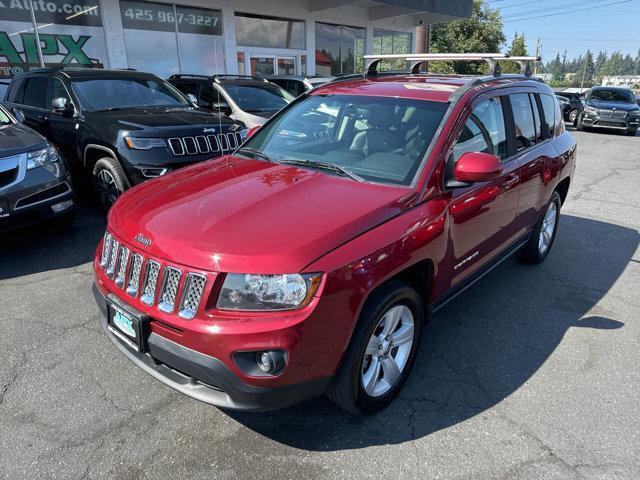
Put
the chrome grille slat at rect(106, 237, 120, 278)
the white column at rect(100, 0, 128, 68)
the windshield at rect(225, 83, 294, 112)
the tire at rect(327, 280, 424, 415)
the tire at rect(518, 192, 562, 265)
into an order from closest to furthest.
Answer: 1. the tire at rect(327, 280, 424, 415)
2. the chrome grille slat at rect(106, 237, 120, 278)
3. the tire at rect(518, 192, 562, 265)
4. the windshield at rect(225, 83, 294, 112)
5. the white column at rect(100, 0, 128, 68)

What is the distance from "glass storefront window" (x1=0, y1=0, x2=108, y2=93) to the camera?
1084 centimetres

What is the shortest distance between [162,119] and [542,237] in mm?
4533

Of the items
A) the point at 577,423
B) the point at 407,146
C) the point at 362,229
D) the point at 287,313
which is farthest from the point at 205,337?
the point at 577,423

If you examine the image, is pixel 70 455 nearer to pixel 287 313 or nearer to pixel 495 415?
pixel 287 313

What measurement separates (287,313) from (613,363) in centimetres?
250

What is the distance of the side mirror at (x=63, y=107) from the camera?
5977mm

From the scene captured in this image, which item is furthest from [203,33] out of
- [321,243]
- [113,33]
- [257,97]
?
[321,243]

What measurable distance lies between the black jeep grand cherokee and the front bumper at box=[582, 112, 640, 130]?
47.7 feet

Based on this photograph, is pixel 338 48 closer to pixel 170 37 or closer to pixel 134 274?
pixel 170 37

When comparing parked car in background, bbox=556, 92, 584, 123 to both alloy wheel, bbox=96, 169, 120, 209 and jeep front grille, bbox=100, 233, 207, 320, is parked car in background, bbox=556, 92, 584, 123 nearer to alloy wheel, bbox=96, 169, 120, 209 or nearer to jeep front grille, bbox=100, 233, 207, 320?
alloy wheel, bbox=96, 169, 120, 209

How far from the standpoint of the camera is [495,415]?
278 cm

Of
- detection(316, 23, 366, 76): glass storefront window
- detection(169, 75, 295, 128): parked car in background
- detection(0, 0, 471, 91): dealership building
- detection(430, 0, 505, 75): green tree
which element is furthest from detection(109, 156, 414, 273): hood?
detection(430, 0, 505, 75): green tree

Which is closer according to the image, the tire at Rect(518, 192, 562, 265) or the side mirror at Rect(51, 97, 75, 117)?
the tire at Rect(518, 192, 562, 265)

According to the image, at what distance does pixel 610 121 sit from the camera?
16.2 m
